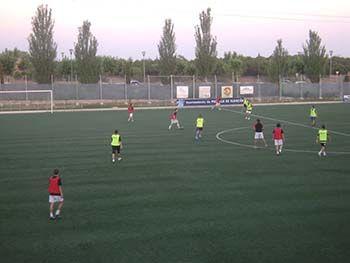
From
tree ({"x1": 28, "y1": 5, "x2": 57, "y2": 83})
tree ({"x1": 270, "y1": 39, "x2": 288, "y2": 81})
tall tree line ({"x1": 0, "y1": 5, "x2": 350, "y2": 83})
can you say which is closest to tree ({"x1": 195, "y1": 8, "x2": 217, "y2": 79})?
tall tree line ({"x1": 0, "y1": 5, "x2": 350, "y2": 83})

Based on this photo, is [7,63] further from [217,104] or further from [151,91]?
[217,104]

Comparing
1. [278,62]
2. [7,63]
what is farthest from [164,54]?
[7,63]

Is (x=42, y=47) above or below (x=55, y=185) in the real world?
above

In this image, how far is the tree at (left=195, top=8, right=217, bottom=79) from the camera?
236 feet

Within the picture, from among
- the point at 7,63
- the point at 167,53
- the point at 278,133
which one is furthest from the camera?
the point at 7,63

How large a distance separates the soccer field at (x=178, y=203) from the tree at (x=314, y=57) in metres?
51.0

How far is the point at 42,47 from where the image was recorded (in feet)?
220

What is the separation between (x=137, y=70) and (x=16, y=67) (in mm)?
28003

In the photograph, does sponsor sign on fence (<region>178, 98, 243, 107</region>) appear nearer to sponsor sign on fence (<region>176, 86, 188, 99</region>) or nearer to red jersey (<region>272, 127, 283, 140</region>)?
sponsor sign on fence (<region>176, 86, 188, 99</region>)

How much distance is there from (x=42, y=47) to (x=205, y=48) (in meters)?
24.7

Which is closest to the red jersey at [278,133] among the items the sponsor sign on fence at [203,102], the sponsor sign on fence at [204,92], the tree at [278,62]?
the sponsor sign on fence at [203,102]

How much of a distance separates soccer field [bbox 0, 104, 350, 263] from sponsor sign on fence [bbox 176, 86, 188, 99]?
37.3 m

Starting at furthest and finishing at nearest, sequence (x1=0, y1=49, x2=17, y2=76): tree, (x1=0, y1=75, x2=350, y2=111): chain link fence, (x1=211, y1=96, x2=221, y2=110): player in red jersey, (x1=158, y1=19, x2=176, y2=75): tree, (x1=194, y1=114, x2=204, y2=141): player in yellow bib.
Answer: (x1=0, y1=49, x2=17, y2=76): tree → (x1=158, y1=19, x2=176, y2=75): tree → (x1=0, y1=75, x2=350, y2=111): chain link fence → (x1=211, y1=96, x2=221, y2=110): player in red jersey → (x1=194, y1=114, x2=204, y2=141): player in yellow bib

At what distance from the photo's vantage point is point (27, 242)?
10789 mm
